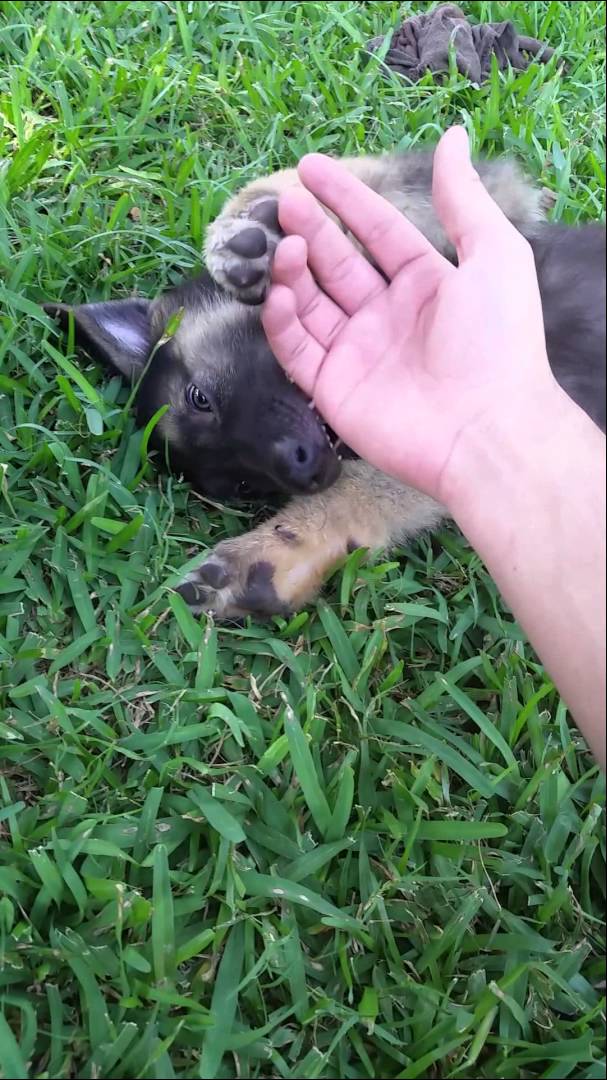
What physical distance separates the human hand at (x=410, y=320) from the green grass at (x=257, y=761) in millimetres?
385

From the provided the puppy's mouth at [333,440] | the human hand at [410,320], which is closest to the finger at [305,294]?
the human hand at [410,320]

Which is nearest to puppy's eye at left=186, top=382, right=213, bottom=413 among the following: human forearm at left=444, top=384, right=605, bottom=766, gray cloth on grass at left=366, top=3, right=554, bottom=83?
human forearm at left=444, top=384, right=605, bottom=766

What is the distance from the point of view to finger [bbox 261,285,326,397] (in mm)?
2199

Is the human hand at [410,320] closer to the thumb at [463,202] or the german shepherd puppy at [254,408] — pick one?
the thumb at [463,202]

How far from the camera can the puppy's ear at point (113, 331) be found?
2.56 metres

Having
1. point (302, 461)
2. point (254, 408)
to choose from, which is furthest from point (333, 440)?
point (254, 408)

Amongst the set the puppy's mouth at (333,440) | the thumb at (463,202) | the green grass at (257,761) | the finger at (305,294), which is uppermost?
the thumb at (463,202)

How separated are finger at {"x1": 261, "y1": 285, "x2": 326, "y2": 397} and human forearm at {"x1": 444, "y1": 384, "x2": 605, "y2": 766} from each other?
62 cm

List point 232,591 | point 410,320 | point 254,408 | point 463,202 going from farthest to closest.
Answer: point 254,408 < point 232,591 < point 410,320 < point 463,202

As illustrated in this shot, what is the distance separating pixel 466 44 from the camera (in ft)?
8.36

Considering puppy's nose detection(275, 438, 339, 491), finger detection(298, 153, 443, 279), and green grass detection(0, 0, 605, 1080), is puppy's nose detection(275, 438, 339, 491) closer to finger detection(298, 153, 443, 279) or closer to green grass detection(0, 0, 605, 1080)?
green grass detection(0, 0, 605, 1080)

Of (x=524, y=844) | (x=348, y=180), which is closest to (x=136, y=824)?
(x=524, y=844)

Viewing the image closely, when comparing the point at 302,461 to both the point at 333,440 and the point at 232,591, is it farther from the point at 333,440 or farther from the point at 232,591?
the point at 232,591

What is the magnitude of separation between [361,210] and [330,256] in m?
0.14
